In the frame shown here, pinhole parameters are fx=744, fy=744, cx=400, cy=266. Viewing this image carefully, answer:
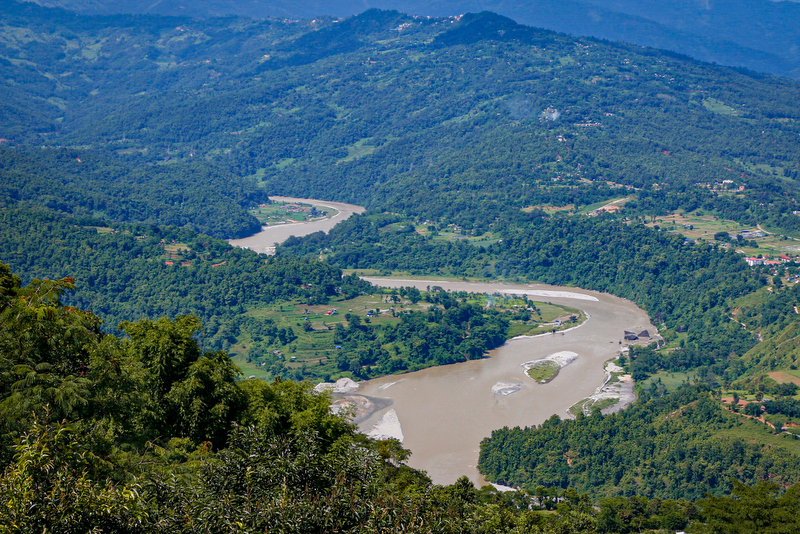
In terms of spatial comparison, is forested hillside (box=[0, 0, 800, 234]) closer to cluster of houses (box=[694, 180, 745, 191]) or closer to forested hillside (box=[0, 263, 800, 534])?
cluster of houses (box=[694, 180, 745, 191])

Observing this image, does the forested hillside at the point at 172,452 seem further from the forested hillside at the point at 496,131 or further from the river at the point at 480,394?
the forested hillside at the point at 496,131

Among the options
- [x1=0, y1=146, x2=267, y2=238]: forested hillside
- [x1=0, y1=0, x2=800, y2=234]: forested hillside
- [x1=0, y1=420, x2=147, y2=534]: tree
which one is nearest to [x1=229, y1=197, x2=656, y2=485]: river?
[x1=0, y1=420, x2=147, y2=534]: tree

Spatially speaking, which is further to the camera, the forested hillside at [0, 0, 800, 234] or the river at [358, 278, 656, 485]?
the forested hillside at [0, 0, 800, 234]

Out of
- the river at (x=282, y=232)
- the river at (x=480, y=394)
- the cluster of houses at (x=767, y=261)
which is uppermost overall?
the cluster of houses at (x=767, y=261)

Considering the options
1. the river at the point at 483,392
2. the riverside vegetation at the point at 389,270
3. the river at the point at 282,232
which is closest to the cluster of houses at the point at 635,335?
the river at the point at 483,392

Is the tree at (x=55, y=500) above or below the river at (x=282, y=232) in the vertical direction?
above

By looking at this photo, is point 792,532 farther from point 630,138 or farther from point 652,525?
point 630,138
